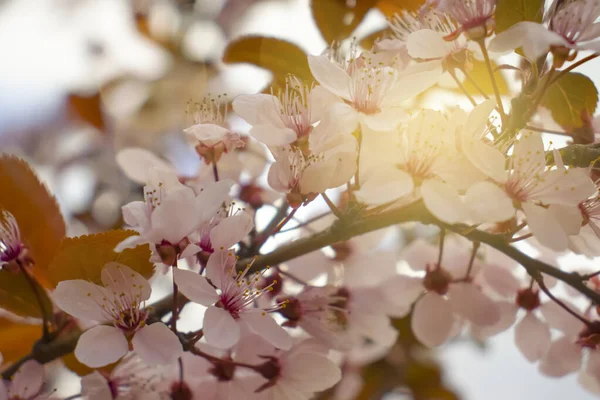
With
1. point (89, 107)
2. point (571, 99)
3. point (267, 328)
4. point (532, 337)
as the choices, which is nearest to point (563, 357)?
point (532, 337)

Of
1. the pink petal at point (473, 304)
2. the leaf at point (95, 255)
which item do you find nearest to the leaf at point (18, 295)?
the leaf at point (95, 255)

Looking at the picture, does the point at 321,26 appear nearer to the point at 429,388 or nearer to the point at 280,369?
the point at 280,369

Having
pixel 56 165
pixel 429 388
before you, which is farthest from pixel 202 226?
pixel 429 388

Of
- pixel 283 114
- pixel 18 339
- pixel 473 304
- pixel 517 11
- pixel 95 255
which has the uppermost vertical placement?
pixel 517 11

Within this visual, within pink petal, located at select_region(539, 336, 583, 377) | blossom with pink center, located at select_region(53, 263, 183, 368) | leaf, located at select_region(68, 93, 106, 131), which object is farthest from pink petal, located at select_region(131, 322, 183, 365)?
leaf, located at select_region(68, 93, 106, 131)

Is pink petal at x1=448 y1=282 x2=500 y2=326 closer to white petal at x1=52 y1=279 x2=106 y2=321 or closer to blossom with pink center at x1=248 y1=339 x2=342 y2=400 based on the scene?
blossom with pink center at x1=248 y1=339 x2=342 y2=400

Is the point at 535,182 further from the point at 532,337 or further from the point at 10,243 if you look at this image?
the point at 10,243
